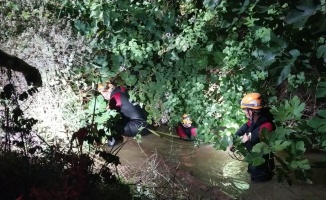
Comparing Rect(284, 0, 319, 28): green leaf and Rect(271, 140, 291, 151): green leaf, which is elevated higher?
Rect(284, 0, 319, 28): green leaf

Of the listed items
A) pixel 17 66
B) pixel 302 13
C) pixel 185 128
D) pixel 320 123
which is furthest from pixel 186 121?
pixel 302 13

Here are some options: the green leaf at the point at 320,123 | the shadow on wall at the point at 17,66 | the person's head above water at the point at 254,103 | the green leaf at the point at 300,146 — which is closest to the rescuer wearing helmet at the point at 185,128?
the person's head above water at the point at 254,103

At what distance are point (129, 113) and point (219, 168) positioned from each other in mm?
2156

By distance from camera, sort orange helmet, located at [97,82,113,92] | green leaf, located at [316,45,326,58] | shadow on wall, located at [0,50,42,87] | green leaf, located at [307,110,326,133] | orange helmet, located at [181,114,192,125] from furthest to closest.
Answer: orange helmet, located at [97,82,113,92] < orange helmet, located at [181,114,192,125] < shadow on wall, located at [0,50,42,87] < green leaf, located at [307,110,326,133] < green leaf, located at [316,45,326,58]

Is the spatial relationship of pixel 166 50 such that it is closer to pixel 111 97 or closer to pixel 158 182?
pixel 111 97

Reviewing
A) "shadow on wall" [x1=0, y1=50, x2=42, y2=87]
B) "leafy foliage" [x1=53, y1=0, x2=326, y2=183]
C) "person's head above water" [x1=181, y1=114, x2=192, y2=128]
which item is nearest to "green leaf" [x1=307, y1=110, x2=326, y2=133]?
"shadow on wall" [x1=0, y1=50, x2=42, y2=87]

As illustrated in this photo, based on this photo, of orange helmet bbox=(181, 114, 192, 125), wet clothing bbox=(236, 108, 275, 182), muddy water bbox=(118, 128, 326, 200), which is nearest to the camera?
muddy water bbox=(118, 128, 326, 200)

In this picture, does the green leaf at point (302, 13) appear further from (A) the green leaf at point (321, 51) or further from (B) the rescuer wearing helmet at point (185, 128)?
(B) the rescuer wearing helmet at point (185, 128)

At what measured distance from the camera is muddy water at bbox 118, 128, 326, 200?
Result: 510 centimetres

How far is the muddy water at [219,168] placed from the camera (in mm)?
5098

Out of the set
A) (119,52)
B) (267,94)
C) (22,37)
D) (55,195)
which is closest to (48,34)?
(22,37)

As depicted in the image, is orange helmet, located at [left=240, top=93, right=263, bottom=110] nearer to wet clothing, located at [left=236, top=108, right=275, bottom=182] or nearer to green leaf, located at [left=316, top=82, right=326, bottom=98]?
wet clothing, located at [left=236, top=108, right=275, bottom=182]

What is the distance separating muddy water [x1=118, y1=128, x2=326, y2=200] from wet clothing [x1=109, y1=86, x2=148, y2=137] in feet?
0.79

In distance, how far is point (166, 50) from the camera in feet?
23.6
